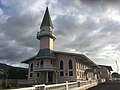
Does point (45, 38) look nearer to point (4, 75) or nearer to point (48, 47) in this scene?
point (48, 47)

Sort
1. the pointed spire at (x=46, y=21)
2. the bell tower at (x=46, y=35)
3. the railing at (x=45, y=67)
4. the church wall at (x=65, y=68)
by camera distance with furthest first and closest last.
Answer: the pointed spire at (x=46, y=21)
the bell tower at (x=46, y=35)
the church wall at (x=65, y=68)
the railing at (x=45, y=67)

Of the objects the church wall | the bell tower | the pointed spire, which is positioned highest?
the pointed spire

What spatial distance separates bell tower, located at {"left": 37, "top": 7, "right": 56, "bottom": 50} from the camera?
41.3 metres

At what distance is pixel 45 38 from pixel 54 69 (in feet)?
24.1

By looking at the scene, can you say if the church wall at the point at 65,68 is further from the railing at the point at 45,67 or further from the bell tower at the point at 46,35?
the bell tower at the point at 46,35

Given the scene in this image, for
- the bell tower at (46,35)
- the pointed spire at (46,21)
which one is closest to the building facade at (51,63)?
the bell tower at (46,35)

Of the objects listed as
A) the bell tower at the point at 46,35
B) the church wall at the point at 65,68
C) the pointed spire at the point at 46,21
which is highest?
the pointed spire at the point at 46,21

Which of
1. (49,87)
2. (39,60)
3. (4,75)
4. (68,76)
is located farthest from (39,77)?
(49,87)

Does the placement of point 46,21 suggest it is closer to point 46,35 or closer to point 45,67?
point 46,35

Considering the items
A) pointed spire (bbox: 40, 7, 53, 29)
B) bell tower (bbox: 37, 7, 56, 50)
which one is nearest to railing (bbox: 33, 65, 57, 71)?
bell tower (bbox: 37, 7, 56, 50)

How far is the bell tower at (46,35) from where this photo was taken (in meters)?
41.3

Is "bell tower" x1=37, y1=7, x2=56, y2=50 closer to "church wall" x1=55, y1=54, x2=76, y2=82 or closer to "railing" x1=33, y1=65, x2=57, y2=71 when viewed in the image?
"church wall" x1=55, y1=54, x2=76, y2=82

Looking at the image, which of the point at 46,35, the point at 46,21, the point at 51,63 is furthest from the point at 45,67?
the point at 46,21

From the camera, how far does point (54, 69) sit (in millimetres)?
39125
